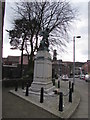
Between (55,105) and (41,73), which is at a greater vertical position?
(41,73)

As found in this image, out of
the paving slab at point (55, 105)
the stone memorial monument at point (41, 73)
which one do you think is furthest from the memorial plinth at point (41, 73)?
the paving slab at point (55, 105)

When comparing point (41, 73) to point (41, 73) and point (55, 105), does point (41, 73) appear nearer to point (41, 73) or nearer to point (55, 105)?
point (41, 73)

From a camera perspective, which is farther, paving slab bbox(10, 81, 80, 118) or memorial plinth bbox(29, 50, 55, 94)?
memorial plinth bbox(29, 50, 55, 94)

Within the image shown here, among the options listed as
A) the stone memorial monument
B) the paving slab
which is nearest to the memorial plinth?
the stone memorial monument

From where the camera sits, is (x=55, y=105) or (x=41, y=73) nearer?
(x=55, y=105)

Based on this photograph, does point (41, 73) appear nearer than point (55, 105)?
No

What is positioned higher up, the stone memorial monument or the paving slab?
the stone memorial monument

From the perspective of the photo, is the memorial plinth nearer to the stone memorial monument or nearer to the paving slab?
the stone memorial monument

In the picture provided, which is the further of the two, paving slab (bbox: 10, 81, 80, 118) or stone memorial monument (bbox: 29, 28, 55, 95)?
stone memorial monument (bbox: 29, 28, 55, 95)

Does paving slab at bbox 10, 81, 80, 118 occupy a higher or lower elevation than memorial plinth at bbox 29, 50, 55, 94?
lower

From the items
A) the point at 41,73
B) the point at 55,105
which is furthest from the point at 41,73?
the point at 55,105

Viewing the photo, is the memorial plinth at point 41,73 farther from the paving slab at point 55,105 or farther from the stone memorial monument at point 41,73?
the paving slab at point 55,105

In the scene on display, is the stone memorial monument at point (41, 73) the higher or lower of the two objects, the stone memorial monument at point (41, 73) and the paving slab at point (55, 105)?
the higher

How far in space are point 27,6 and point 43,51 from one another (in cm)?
1038
